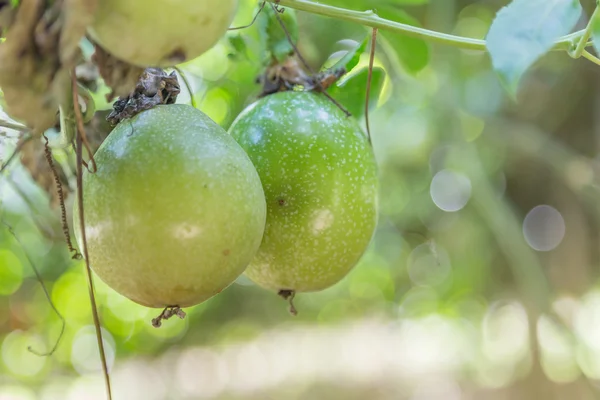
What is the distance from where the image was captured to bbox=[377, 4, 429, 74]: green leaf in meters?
0.85

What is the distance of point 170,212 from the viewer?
0.43m

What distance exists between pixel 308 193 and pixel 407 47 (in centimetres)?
40

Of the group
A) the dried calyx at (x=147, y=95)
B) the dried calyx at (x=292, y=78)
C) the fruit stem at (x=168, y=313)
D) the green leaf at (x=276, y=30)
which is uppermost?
the dried calyx at (x=147, y=95)

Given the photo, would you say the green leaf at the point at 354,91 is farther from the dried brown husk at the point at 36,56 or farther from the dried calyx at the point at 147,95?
the dried brown husk at the point at 36,56

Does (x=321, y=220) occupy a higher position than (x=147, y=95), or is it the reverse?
(x=147, y=95)

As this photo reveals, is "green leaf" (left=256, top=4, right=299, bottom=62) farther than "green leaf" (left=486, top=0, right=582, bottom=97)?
Yes

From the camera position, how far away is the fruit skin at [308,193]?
1.90 feet

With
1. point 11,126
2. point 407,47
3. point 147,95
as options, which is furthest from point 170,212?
point 407,47

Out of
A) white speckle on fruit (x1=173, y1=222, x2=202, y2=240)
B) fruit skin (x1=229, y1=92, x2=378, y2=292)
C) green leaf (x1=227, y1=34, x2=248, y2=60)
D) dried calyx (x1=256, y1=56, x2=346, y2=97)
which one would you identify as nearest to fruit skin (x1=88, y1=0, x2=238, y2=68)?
white speckle on fruit (x1=173, y1=222, x2=202, y2=240)

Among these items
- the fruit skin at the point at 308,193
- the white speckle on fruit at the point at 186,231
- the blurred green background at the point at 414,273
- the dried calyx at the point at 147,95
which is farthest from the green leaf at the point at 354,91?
the white speckle on fruit at the point at 186,231

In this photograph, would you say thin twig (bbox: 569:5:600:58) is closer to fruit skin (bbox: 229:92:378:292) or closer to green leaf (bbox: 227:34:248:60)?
fruit skin (bbox: 229:92:378:292)

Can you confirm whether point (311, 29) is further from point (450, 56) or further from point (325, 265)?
point (325, 265)

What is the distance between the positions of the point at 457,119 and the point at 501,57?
1404mm

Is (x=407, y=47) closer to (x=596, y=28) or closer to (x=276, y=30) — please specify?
(x=276, y=30)
